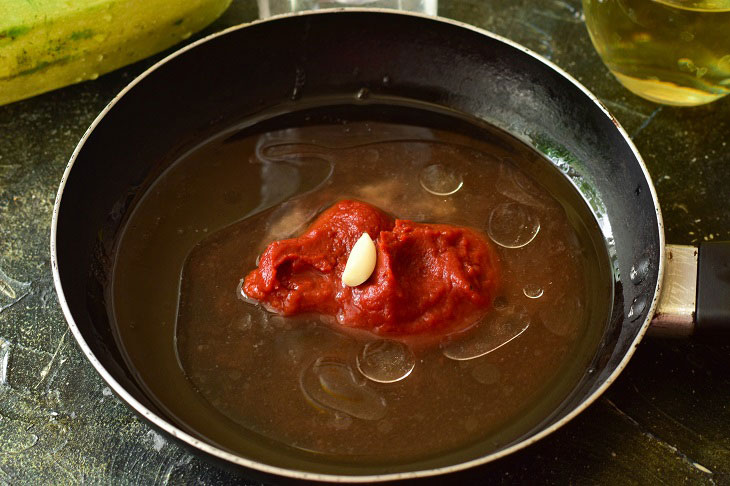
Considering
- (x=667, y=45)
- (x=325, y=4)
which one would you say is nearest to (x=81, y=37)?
(x=325, y=4)

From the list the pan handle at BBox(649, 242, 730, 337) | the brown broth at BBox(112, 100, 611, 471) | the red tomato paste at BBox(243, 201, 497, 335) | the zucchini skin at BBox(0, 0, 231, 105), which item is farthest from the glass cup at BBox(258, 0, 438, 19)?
the pan handle at BBox(649, 242, 730, 337)

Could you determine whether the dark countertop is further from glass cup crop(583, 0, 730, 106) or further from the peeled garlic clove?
the peeled garlic clove

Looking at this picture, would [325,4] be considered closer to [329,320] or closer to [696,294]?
[329,320]

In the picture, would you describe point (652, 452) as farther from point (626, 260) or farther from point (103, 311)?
point (103, 311)

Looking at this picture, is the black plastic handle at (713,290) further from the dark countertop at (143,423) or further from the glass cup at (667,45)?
the glass cup at (667,45)

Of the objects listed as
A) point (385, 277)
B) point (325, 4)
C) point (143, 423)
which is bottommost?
point (143, 423)

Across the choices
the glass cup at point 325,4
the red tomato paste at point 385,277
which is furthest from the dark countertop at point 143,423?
the glass cup at point 325,4
